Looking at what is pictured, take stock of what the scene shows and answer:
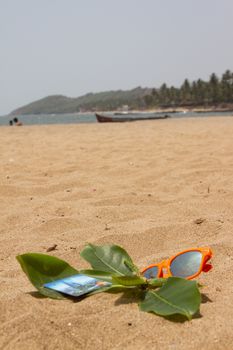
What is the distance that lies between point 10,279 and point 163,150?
161 inches

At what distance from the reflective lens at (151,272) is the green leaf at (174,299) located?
220 millimetres

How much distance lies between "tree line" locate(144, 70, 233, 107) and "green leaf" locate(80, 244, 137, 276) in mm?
92821

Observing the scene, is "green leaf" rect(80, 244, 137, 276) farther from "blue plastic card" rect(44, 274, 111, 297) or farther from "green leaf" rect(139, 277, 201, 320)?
"green leaf" rect(139, 277, 201, 320)

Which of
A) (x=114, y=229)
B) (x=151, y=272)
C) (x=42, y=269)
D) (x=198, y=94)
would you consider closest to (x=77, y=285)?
(x=42, y=269)

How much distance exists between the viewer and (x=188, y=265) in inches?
61.2

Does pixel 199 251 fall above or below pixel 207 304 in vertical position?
above

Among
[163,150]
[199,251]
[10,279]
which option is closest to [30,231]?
[10,279]

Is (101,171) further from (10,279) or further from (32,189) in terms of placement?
(10,279)

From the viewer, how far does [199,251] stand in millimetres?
1548

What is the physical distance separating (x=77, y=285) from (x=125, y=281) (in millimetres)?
174

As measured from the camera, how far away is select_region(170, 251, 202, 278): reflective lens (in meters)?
1.54

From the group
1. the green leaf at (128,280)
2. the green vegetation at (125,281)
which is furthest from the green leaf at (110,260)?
the green leaf at (128,280)

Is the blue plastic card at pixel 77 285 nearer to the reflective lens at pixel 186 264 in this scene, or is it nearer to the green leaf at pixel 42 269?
the green leaf at pixel 42 269

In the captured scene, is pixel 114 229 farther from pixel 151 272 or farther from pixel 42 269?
pixel 42 269
